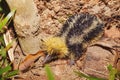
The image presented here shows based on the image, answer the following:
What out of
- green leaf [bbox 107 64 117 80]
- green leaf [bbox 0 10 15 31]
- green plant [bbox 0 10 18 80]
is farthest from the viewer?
green leaf [bbox 0 10 15 31]

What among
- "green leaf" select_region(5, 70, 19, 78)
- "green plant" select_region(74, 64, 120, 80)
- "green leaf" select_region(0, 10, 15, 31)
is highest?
"green leaf" select_region(0, 10, 15, 31)

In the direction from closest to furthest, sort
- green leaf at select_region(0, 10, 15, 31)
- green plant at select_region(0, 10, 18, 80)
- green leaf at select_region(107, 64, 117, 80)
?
green leaf at select_region(107, 64, 117, 80) → green plant at select_region(0, 10, 18, 80) → green leaf at select_region(0, 10, 15, 31)

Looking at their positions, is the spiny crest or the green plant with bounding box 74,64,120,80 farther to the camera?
the spiny crest

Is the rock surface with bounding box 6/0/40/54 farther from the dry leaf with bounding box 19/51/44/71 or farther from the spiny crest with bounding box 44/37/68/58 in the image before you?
the spiny crest with bounding box 44/37/68/58

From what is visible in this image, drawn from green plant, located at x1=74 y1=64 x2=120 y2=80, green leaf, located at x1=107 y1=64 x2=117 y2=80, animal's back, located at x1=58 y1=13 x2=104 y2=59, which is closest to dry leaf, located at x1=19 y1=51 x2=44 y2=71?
animal's back, located at x1=58 y1=13 x2=104 y2=59

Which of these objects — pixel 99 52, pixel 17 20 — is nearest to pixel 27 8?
pixel 17 20

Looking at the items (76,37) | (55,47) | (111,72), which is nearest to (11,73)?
(55,47)

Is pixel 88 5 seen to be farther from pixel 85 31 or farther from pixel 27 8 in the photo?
pixel 27 8

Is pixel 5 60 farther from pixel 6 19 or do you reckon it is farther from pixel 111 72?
pixel 111 72
